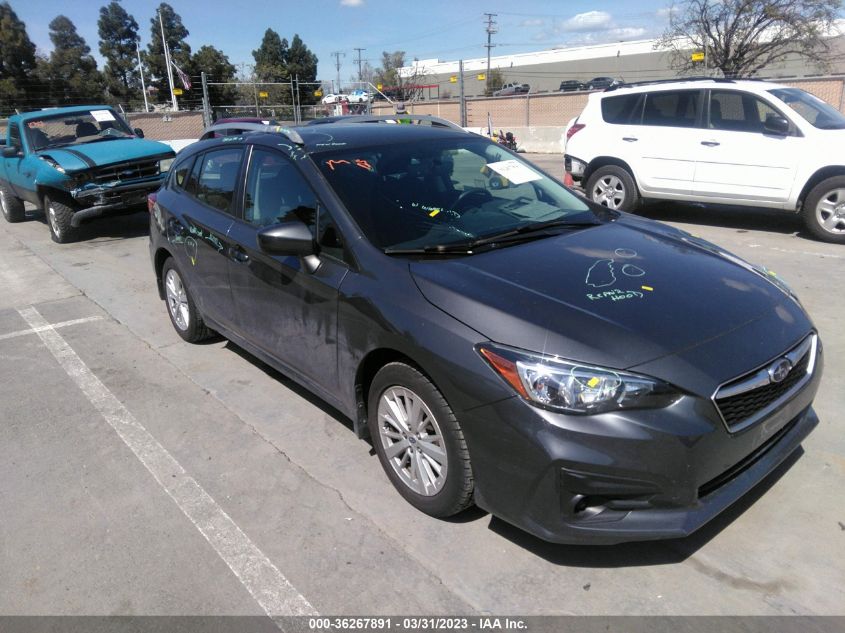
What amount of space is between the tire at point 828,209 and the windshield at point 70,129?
10691mm

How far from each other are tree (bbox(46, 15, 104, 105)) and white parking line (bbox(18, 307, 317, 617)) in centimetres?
5749

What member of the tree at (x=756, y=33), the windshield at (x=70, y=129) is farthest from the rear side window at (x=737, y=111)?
the tree at (x=756, y=33)

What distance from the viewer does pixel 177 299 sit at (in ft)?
17.8

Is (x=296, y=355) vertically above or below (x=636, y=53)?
below

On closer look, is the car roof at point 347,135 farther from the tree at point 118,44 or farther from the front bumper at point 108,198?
the tree at point 118,44

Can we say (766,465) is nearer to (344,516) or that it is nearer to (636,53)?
(344,516)

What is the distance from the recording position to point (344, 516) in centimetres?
312

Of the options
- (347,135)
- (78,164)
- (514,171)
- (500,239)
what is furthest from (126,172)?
(500,239)

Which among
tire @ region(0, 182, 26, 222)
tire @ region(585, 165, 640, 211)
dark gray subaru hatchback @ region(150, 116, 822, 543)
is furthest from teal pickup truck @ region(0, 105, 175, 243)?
tire @ region(585, 165, 640, 211)

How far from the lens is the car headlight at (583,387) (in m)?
2.37

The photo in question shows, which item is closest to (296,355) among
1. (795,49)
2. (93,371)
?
(93,371)

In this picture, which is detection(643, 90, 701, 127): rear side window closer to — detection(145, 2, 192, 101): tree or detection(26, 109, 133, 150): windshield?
detection(26, 109, 133, 150): windshield

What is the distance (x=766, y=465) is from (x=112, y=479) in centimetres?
328

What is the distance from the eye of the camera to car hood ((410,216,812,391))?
2.49 m
